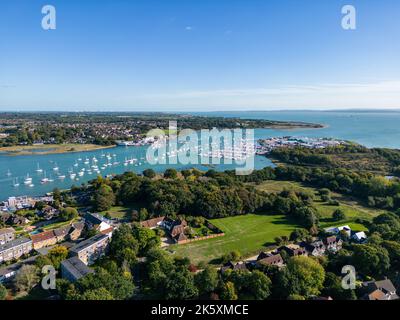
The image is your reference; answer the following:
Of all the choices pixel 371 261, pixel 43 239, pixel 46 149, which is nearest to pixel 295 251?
pixel 371 261

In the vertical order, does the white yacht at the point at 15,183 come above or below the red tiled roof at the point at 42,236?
above

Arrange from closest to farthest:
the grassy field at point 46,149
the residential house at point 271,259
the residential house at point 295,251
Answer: the residential house at point 271,259 < the residential house at point 295,251 < the grassy field at point 46,149

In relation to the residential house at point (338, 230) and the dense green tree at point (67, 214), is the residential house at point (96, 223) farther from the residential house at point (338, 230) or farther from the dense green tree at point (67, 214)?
the residential house at point (338, 230)

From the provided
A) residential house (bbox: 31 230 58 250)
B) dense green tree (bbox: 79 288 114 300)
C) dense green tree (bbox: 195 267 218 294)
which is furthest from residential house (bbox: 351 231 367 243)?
residential house (bbox: 31 230 58 250)

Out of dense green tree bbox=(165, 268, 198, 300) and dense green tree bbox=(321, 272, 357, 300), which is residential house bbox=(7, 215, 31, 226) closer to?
dense green tree bbox=(165, 268, 198, 300)

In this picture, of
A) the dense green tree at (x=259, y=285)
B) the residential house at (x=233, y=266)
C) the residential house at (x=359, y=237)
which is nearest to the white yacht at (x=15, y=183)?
the residential house at (x=233, y=266)
